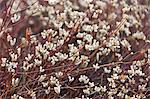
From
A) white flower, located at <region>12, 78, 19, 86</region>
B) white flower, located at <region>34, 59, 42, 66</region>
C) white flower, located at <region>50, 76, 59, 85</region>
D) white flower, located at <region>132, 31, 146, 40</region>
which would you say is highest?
white flower, located at <region>34, 59, 42, 66</region>

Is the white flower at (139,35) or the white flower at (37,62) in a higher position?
the white flower at (37,62)

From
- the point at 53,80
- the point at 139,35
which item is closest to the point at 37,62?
the point at 53,80

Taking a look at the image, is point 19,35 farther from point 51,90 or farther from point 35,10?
point 51,90

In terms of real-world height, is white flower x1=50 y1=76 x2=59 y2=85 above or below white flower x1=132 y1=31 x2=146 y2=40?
above

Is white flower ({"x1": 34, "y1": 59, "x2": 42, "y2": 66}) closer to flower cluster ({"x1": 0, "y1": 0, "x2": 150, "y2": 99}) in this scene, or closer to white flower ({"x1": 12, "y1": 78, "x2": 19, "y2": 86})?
flower cluster ({"x1": 0, "y1": 0, "x2": 150, "y2": 99})

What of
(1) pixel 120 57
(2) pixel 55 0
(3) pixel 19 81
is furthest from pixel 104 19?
(3) pixel 19 81

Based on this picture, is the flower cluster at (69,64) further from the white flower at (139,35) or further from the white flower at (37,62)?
the white flower at (139,35)

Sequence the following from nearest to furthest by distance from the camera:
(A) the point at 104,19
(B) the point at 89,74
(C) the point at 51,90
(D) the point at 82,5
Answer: (C) the point at 51,90 < (B) the point at 89,74 < (A) the point at 104,19 < (D) the point at 82,5

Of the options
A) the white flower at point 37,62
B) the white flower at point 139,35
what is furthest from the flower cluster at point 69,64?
the white flower at point 139,35

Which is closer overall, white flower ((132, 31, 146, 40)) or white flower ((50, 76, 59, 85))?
white flower ((50, 76, 59, 85))

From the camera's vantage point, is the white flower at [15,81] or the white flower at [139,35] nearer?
the white flower at [15,81]

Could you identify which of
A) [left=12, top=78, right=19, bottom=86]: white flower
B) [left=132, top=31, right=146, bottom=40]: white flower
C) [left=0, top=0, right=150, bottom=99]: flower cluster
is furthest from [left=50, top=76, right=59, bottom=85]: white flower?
[left=132, top=31, right=146, bottom=40]: white flower
